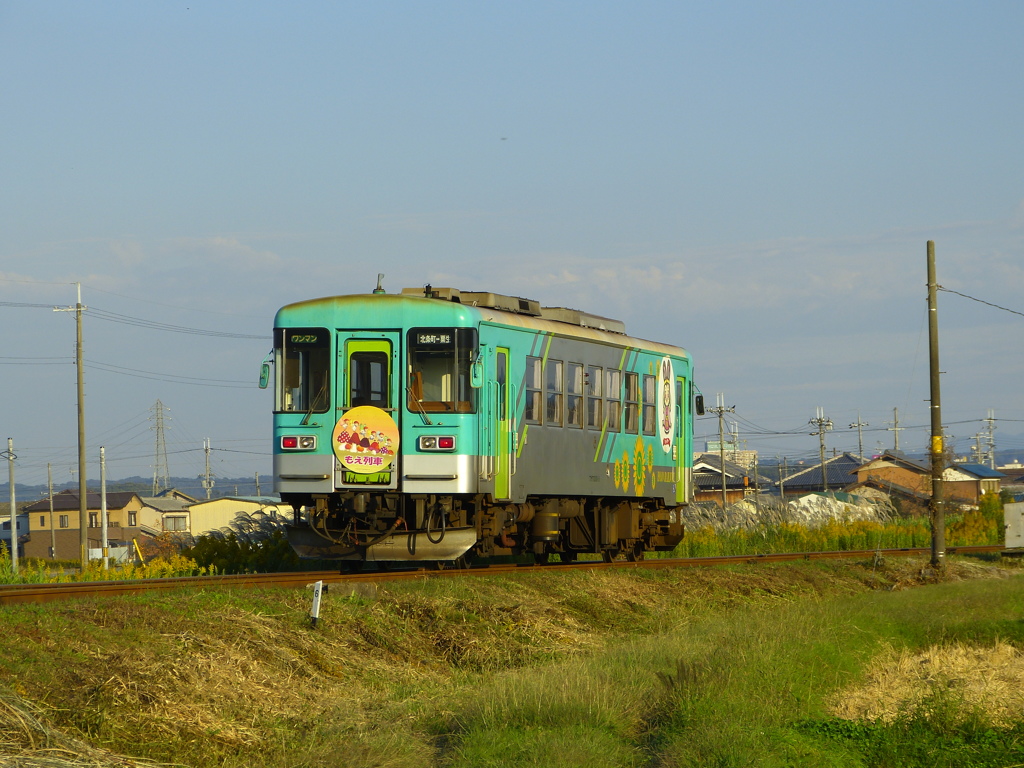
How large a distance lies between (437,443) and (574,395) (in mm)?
3513

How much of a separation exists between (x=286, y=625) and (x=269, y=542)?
8.93 m

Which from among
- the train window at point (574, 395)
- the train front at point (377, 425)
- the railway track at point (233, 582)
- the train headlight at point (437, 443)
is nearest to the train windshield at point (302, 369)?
the train front at point (377, 425)

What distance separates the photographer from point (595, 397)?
19.8m

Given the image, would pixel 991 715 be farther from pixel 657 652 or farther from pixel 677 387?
pixel 677 387

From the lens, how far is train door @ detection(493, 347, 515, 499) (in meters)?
17.0

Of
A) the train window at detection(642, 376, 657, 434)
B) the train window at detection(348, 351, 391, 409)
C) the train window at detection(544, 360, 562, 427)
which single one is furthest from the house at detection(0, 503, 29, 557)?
the train window at detection(348, 351, 391, 409)

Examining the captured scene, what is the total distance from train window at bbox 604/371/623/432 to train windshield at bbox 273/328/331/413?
5080 millimetres

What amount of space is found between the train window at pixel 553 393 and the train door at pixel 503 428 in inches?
46.5

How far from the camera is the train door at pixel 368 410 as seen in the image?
53.5 feet

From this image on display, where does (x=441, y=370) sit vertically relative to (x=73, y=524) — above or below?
above

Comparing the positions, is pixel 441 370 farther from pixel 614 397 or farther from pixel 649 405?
pixel 649 405

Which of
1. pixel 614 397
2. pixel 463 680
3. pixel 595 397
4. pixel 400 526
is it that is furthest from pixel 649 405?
pixel 463 680

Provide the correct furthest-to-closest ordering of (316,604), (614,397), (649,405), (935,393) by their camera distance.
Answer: (935,393) → (649,405) → (614,397) → (316,604)

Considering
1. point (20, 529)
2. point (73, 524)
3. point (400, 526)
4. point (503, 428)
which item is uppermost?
point (503, 428)
